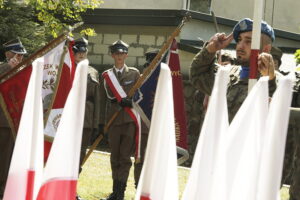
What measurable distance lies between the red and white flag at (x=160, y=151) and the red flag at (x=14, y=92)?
2.30m

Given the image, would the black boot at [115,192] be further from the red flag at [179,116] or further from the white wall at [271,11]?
the white wall at [271,11]

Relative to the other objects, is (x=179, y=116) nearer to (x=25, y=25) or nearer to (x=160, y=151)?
(x=160, y=151)

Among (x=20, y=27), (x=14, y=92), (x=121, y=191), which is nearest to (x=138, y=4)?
(x=20, y=27)

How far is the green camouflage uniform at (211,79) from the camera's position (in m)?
4.57

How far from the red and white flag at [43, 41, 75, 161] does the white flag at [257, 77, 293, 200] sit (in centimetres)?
254

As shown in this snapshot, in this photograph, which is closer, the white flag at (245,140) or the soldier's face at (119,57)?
the white flag at (245,140)

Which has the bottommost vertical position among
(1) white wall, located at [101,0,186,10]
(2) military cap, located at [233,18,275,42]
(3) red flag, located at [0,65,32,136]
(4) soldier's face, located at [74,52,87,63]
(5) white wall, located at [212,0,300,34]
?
(3) red flag, located at [0,65,32,136]

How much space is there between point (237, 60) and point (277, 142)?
2.25m

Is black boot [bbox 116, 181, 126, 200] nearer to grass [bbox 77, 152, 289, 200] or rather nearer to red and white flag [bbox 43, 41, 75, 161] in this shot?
grass [bbox 77, 152, 289, 200]

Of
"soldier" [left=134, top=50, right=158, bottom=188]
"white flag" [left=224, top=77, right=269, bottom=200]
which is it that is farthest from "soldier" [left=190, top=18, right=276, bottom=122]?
"soldier" [left=134, top=50, right=158, bottom=188]

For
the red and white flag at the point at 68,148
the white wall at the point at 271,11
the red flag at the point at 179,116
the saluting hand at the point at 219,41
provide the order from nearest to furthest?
the red and white flag at the point at 68,148 → the saluting hand at the point at 219,41 → the red flag at the point at 179,116 → the white wall at the point at 271,11

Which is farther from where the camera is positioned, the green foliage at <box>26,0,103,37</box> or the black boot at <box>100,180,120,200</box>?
the green foliage at <box>26,0,103,37</box>

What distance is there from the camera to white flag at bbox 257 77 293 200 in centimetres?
233

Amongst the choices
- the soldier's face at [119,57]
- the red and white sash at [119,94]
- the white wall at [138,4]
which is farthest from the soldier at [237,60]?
the white wall at [138,4]
